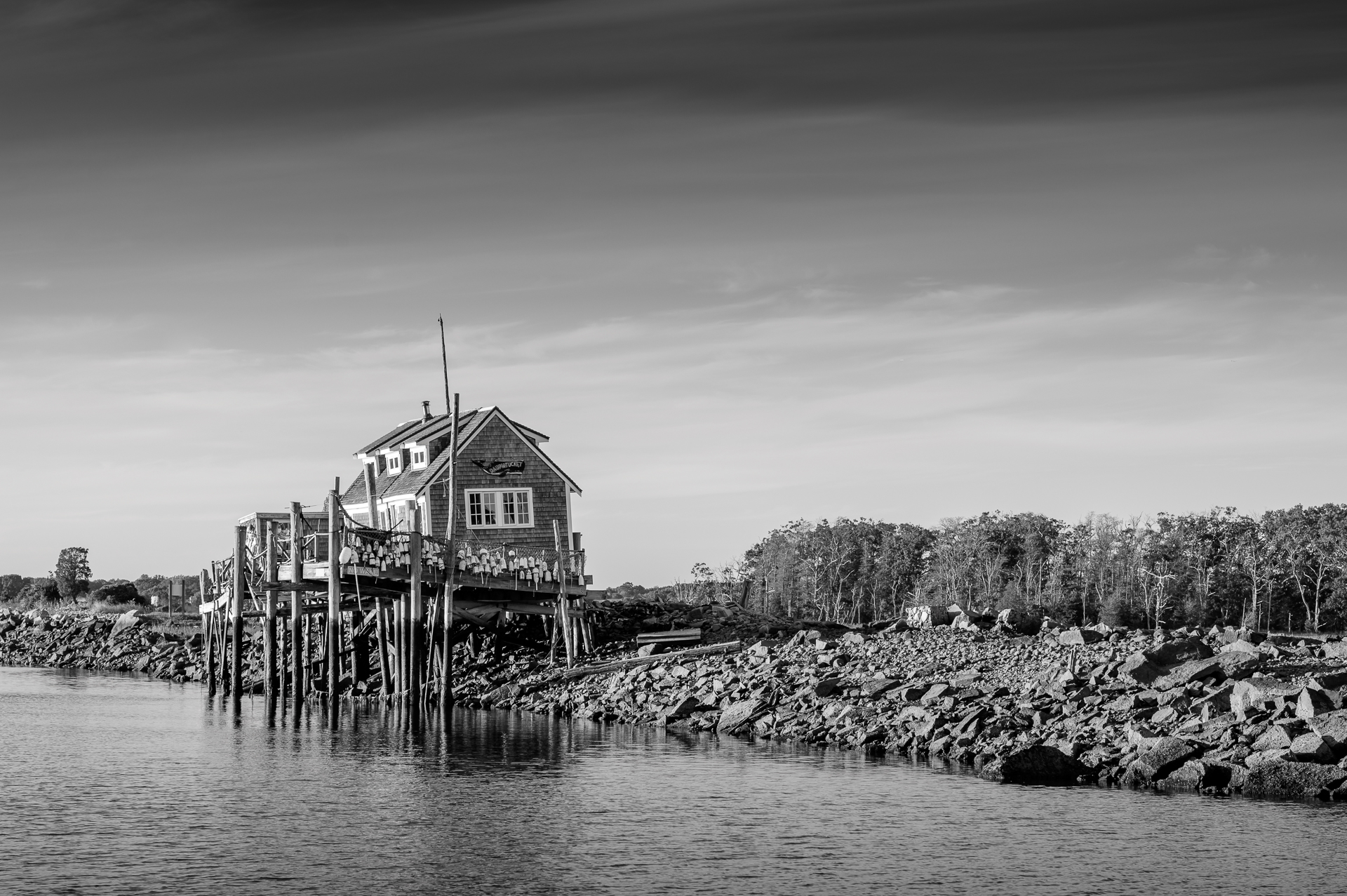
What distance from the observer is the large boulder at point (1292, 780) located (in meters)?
25.5

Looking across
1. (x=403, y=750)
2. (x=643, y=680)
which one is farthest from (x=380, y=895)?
(x=643, y=680)

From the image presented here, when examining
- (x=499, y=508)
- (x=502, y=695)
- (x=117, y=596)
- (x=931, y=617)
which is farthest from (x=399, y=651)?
(x=117, y=596)

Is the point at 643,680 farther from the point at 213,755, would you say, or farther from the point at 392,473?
the point at 392,473

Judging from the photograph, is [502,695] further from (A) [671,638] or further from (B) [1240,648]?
(B) [1240,648]

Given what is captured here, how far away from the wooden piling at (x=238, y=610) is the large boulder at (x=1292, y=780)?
31.8 meters

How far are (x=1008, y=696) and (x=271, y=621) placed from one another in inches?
979

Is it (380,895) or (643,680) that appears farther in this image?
(643,680)

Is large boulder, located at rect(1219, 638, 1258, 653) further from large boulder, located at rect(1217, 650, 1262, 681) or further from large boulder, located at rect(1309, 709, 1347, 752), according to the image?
large boulder, located at rect(1309, 709, 1347, 752)

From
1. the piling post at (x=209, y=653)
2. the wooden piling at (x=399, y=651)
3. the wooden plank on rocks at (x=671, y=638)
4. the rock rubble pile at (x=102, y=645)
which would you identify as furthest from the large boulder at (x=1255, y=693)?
the rock rubble pile at (x=102, y=645)

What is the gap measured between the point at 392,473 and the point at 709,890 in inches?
1608

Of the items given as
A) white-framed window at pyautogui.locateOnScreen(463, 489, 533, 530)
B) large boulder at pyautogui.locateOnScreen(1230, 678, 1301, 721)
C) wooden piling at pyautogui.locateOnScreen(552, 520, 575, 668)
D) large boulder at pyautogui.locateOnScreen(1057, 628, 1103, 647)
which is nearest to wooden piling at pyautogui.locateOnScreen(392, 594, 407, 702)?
wooden piling at pyautogui.locateOnScreen(552, 520, 575, 668)

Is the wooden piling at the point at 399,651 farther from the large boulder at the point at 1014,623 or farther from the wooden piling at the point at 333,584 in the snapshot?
the large boulder at the point at 1014,623

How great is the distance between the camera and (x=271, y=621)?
4725 cm

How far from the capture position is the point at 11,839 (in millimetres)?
23344
